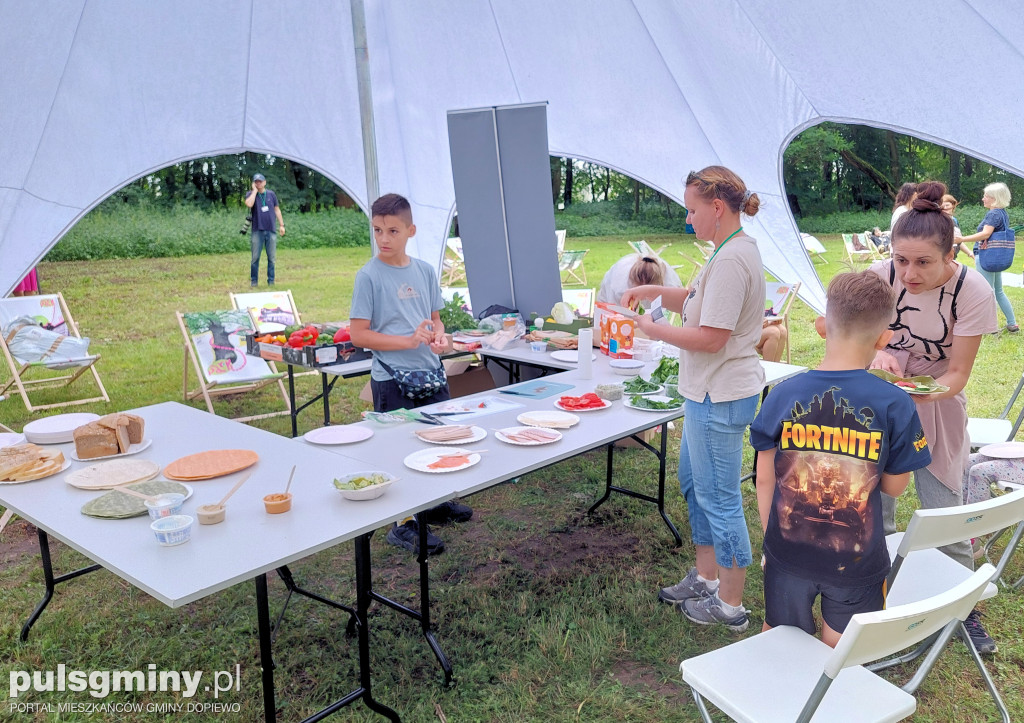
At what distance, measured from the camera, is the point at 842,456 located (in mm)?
2008

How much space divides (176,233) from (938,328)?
1683 cm

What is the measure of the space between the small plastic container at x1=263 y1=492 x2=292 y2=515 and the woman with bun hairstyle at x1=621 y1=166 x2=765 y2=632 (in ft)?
4.62

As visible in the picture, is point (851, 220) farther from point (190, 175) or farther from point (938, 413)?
point (938, 413)

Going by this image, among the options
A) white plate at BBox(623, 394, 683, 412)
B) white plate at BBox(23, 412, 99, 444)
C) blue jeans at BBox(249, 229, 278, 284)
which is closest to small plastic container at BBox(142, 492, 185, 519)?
white plate at BBox(23, 412, 99, 444)

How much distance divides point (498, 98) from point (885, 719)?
6.78 meters

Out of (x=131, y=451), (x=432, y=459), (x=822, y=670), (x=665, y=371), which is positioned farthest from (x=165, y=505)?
(x=665, y=371)

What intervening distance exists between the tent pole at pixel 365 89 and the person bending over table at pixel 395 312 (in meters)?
1.76

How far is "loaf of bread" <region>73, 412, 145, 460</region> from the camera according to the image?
2.71 m

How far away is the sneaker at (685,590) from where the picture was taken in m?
3.33

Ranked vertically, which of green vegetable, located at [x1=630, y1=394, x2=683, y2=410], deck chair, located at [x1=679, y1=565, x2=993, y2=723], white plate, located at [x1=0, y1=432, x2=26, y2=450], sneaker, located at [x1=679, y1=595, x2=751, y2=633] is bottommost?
sneaker, located at [x1=679, y1=595, x2=751, y2=633]

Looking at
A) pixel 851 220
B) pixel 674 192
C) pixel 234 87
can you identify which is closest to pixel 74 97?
pixel 234 87

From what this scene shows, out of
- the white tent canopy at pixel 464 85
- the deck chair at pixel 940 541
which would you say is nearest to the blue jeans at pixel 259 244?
the white tent canopy at pixel 464 85

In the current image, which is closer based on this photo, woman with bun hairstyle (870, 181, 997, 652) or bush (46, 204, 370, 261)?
woman with bun hairstyle (870, 181, 997, 652)

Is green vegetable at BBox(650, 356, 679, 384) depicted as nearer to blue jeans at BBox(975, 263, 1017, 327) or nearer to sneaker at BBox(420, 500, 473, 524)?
sneaker at BBox(420, 500, 473, 524)
